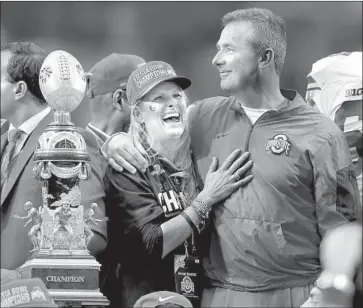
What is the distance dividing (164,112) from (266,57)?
467 millimetres

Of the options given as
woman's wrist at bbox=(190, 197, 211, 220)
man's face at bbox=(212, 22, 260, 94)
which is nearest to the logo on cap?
man's face at bbox=(212, 22, 260, 94)

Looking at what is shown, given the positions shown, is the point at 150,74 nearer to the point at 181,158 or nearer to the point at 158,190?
the point at 181,158

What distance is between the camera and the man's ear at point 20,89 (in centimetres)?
500

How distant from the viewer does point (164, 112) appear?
4.98 m

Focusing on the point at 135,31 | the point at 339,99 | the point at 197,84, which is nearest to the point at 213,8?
the point at 135,31

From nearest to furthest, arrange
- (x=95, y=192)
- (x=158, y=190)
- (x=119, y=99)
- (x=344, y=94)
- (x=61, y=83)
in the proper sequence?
(x=61, y=83)
(x=95, y=192)
(x=158, y=190)
(x=344, y=94)
(x=119, y=99)

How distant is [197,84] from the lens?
7457mm

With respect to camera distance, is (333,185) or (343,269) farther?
(333,185)

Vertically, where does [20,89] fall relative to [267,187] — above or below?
above

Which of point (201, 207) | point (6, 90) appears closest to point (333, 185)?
point (201, 207)

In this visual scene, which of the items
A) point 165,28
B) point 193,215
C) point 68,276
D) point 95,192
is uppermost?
point 165,28

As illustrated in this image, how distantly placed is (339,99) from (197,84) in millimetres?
2112

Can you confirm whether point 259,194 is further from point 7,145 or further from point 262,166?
point 7,145

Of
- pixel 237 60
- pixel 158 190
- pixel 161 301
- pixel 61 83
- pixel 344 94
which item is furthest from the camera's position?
pixel 344 94
